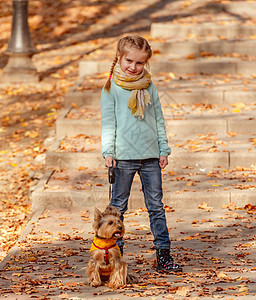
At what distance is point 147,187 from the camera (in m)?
5.26

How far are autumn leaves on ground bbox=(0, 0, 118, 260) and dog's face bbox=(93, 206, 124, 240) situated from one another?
6.88 ft

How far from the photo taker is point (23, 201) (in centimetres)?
818

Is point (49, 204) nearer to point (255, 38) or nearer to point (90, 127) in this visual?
point (90, 127)

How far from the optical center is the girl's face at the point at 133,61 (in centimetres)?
503

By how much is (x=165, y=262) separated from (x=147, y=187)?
625 mm

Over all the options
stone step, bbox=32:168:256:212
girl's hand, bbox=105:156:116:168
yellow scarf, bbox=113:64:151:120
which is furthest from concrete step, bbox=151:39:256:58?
girl's hand, bbox=105:156:116:168

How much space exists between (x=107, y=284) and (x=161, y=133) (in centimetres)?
131

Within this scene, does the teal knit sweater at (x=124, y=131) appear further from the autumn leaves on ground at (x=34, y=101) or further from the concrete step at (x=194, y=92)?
the concrete step at (x=194, y=92)

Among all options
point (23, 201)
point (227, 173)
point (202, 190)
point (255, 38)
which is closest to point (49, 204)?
point (23, 201)

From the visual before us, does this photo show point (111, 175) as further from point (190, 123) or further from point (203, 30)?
point (203, 30)

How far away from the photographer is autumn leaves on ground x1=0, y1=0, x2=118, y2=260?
8211mm

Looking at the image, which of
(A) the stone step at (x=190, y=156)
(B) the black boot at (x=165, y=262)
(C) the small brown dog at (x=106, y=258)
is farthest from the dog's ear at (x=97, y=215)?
(A) the stone step at (x=190, y=156)

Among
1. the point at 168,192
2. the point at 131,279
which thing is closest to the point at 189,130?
the point at 168,192

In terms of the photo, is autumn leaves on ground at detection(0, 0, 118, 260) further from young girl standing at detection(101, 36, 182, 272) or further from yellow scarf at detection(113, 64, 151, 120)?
yellow scarf at detection(113, 64, 151, 120)
